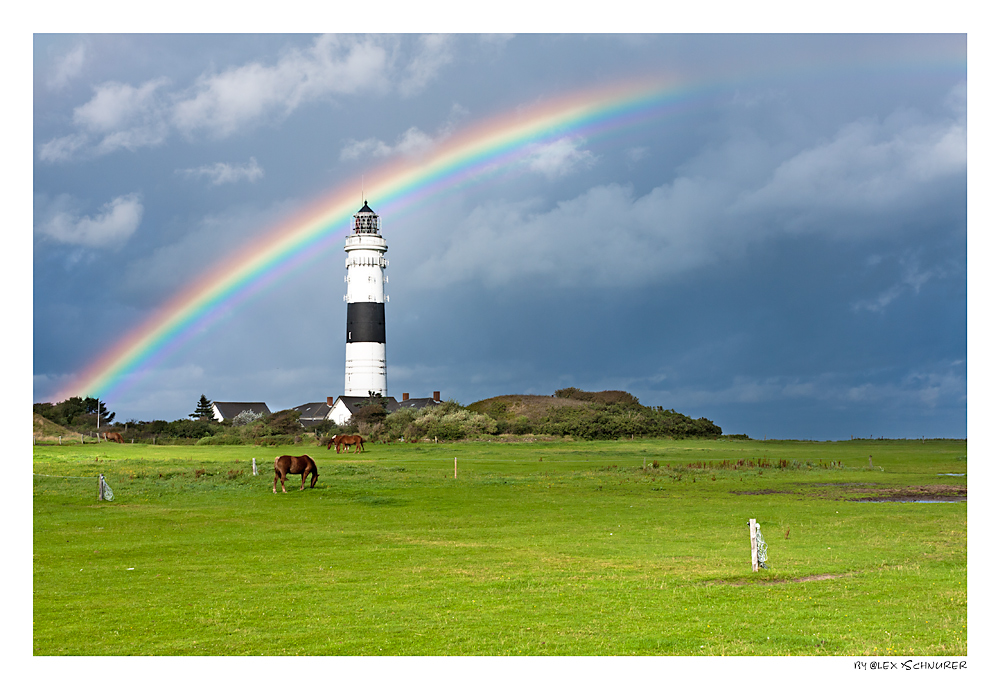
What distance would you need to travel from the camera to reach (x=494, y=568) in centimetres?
2097

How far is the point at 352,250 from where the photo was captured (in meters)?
106

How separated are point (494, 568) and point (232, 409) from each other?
115 metres

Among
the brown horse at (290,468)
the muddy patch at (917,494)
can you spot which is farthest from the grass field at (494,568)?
the brown horse at (290,468)

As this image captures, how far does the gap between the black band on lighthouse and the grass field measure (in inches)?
2299

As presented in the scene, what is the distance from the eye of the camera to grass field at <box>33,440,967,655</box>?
14195mm

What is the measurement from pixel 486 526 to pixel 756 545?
11.7 metres

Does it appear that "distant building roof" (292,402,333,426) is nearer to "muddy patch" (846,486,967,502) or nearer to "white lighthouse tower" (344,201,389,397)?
"white lighthouse tower" (344,201,389,397)

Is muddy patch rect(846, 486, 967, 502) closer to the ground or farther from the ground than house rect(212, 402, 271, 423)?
closer to the ground

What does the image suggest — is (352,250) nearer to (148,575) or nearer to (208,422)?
(208,422)

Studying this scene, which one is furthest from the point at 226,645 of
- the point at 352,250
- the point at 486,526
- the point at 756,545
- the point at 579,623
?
the point at 352,250

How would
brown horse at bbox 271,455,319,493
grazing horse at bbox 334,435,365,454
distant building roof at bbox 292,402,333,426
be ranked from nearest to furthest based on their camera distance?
brown horse at bbox 271,455,319,493, grazing horse at bbox 334,435,365,454, distant building roof at bbox 292,402,333,426

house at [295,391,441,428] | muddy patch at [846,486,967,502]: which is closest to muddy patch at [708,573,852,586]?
muddy patch at [846,486,967,502]

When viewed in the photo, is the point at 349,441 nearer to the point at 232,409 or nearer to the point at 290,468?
the point at 290,468

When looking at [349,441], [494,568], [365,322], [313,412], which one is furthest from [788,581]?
[313,412]
